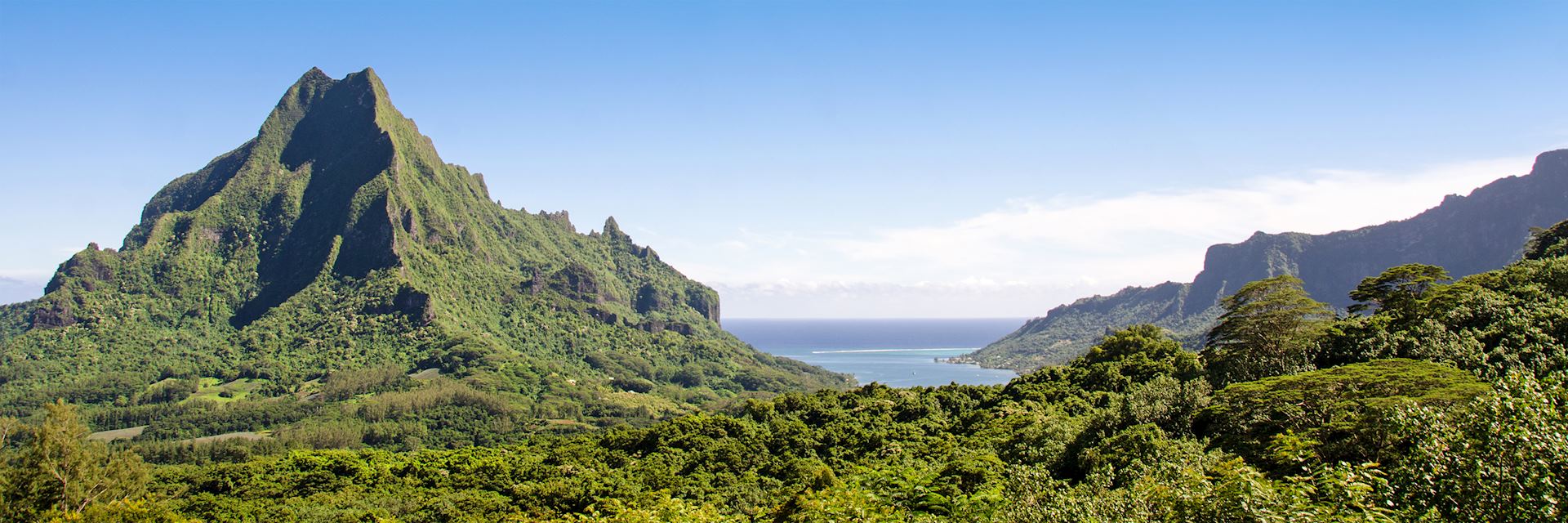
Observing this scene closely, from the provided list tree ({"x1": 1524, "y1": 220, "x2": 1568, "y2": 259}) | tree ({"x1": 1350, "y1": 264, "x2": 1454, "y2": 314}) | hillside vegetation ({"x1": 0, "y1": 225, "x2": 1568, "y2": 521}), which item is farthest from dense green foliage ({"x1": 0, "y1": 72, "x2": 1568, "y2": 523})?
tree ({"x1": 1524, "y1": 220, "x2": 1568, "y2": 259})

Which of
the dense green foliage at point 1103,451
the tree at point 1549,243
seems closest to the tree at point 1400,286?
the dense green foliage at point 1103,451

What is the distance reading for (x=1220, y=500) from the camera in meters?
16.2

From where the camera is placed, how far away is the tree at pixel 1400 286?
54688mm

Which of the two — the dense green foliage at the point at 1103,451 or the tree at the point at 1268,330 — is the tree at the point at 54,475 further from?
the tree at the point at 1268,330

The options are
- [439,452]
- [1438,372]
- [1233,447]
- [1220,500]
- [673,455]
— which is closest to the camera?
[1220,500]

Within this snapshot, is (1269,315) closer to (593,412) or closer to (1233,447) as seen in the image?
(1233,447)

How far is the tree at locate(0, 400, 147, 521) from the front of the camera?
177 feet

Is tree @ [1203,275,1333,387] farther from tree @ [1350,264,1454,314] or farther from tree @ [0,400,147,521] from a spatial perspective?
tree @ [0,400,147,521]

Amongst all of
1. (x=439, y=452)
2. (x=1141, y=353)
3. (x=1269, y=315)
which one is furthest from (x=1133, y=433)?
(x=439, y=452)

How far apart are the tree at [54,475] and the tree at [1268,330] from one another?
80403 mm

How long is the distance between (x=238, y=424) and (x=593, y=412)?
77.3m

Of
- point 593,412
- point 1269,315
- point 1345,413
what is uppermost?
point 1269,315

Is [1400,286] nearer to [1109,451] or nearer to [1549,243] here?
[1549,243]

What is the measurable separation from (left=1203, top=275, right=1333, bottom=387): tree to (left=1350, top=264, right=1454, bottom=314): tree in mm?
6033
